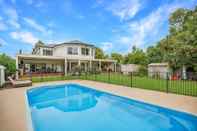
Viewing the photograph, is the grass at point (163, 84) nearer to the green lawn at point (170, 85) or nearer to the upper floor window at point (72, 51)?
the green lawn at point (170, 85)

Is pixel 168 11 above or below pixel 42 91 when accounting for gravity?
above

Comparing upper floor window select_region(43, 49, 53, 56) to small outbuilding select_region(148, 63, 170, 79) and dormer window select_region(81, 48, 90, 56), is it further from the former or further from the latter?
small outbuilding select_region(148, 63, 170, 79)

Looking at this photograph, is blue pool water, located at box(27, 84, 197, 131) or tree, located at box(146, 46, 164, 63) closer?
blue pool water, located at box(27, 84, 197, 131)

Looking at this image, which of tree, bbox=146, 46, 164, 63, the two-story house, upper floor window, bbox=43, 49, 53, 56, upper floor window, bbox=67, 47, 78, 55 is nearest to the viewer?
the two-story house

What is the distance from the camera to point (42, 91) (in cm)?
1255

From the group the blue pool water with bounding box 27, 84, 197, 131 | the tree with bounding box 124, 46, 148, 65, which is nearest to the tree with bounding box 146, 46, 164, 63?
the tree with bounding box 124, 46, 148, 65

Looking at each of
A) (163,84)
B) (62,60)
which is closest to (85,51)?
(62,60)

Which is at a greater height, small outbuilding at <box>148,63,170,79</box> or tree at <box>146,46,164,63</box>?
tree at <box>146,46,164,63</box>

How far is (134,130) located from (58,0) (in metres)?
12.1

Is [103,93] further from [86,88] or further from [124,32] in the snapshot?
[124,32]

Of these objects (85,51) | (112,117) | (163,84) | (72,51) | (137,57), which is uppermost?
(85,51)

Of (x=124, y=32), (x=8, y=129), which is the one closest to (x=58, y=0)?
(x=8, y=129)

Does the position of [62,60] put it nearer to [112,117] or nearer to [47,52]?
[47,52]

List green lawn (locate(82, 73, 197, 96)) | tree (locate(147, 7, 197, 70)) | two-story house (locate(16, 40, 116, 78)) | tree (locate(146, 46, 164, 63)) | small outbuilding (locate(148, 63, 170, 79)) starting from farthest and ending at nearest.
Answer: tree (locate(146, 46, 164, 63)) < two-story house (locate(16, 40, 116, 78)) < small outbuilding (locate(148, 63, 170, 79)) < tree (locate(147, 7, 197, 70)) < green lawn (locate(82, 73, 197, 96))
